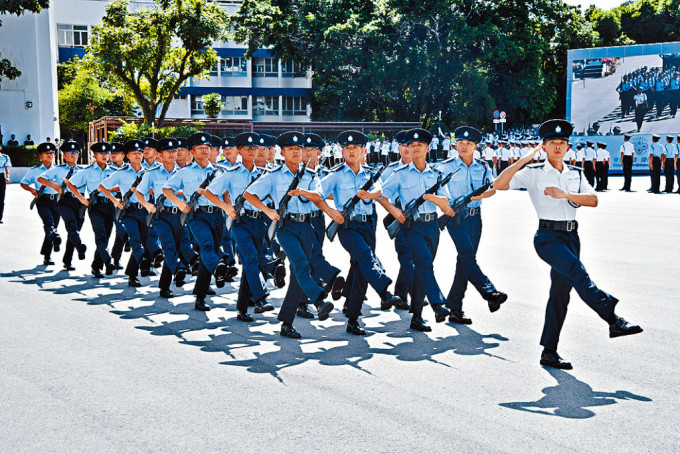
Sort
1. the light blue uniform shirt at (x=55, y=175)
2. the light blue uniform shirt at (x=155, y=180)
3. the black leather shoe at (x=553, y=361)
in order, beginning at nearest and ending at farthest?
the black leather shoe at (x=553, y=361)
the light blue uniform shirt at (x=155, y=180)
the light blue uniform shirt at (x=55, y=175)

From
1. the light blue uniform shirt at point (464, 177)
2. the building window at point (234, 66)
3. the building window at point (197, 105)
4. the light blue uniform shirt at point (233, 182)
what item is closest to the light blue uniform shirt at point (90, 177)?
the light blue uniform shirt at point (233, 182)

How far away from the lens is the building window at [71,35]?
63.2 m

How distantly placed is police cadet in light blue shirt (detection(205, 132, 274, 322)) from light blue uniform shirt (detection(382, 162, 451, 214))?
57.7 inches

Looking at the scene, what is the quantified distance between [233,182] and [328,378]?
322 cm

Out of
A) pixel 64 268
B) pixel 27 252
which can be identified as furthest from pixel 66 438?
pixel 27 252

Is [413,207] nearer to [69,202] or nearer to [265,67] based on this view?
[69,202]

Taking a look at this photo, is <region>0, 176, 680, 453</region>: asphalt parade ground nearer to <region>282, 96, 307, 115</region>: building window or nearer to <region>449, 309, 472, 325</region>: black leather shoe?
<region>449, 309, 472, 325</region>: black leather shoe

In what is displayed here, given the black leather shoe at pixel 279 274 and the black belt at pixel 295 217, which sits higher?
the black belt at pixel 295 217

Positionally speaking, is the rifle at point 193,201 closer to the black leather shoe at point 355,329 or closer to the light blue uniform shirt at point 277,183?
the light blue uniform shirt at point 277,183

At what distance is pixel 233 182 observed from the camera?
8586mm

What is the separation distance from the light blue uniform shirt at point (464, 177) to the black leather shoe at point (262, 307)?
7.24 ft

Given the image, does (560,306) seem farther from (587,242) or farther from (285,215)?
(587,242)

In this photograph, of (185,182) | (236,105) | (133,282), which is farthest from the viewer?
(236,105)

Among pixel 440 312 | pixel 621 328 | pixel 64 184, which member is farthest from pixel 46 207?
pixel 621 328
